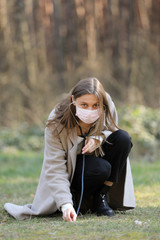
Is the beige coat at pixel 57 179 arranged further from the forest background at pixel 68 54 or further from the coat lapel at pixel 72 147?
the forest background at pixel 68 54

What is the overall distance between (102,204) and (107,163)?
329 mm

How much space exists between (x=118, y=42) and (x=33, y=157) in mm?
7974

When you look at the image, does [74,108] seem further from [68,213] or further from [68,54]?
[68,54]

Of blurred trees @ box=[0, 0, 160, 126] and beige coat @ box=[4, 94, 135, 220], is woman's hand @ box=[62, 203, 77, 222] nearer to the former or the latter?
beige coat @ box=[4, 94, 135, 220]

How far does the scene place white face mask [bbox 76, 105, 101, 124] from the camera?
9.64 ft

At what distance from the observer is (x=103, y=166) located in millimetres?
3006

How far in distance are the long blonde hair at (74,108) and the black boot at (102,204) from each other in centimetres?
44

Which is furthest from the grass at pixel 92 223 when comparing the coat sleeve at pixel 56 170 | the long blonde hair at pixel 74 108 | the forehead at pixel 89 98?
the forehead at pixel 89 98

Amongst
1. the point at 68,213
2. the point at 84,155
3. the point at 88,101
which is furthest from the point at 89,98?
the point at 68,213

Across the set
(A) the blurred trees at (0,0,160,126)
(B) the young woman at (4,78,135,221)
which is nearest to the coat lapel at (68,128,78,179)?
(B) the young woman at (4,78,135,221)

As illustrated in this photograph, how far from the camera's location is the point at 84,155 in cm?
312

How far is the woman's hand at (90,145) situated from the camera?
2990 mm

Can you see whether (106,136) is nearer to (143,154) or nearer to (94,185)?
(94,185)

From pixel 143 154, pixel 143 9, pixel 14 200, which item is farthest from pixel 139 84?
pixel 14 200
